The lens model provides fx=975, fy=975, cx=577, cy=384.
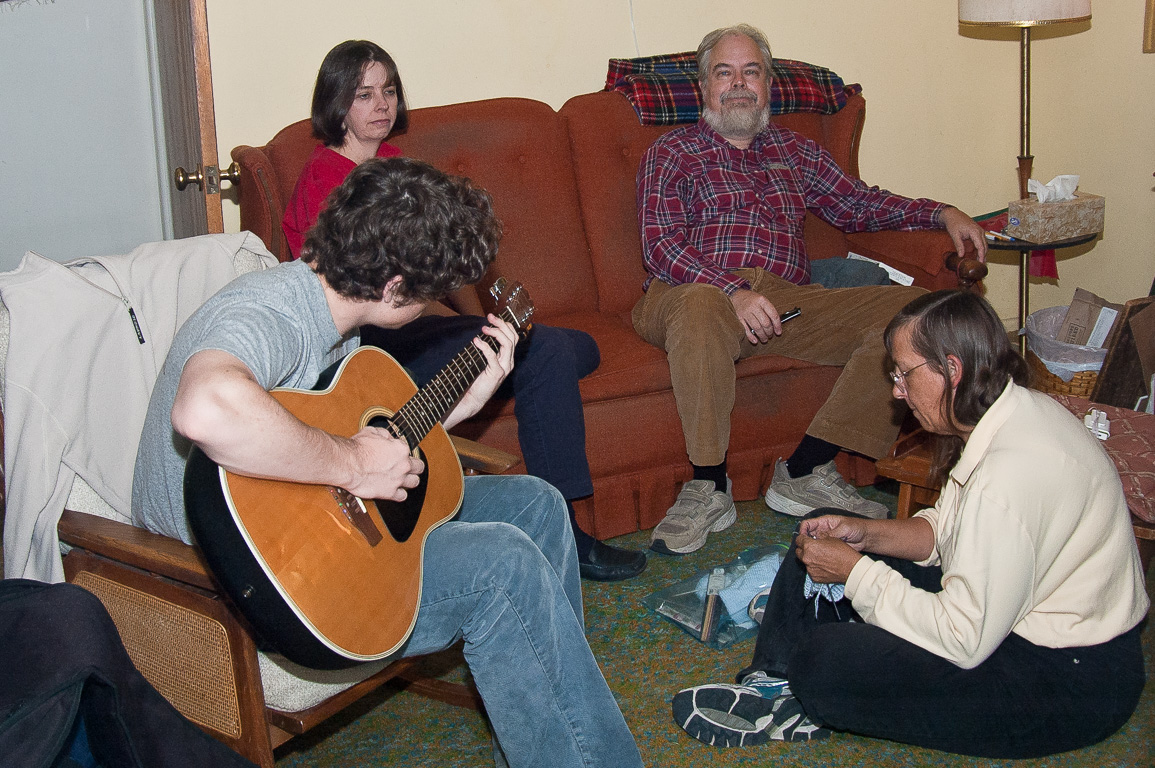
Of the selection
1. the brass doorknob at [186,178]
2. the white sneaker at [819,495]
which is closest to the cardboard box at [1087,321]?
the white sneaker at [819,495]

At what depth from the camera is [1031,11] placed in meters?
3.25

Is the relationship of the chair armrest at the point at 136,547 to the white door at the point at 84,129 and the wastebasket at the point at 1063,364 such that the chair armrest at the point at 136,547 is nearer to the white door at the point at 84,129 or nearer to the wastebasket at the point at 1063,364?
the white door at the point at 84,129

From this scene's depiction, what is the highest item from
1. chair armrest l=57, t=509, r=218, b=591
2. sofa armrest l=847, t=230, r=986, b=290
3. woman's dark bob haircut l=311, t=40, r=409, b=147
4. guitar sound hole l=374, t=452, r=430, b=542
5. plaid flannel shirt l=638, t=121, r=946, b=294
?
woman's dark bob haircut l=311, t=40, r=409, b=147

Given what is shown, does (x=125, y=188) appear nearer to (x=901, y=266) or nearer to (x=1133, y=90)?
(x=901, y=266)

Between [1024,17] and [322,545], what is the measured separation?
3045 mm

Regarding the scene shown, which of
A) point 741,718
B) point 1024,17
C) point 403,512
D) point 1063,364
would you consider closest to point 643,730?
point 741,718

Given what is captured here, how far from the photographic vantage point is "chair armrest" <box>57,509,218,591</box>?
1411mm

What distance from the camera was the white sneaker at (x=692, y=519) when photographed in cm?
246

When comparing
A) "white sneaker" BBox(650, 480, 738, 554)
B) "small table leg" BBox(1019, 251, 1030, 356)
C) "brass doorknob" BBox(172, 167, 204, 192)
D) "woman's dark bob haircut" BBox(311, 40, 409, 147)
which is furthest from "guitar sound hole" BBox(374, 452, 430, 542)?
"small table leg" BBox(1019, 251, 1030, 356)

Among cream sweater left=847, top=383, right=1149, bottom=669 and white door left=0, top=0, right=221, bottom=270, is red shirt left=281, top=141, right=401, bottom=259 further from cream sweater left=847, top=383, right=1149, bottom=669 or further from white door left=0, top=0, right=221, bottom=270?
cream sweater left=847, top=383, right=1149, bottom=669

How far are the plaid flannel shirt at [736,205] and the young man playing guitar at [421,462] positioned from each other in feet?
4.52

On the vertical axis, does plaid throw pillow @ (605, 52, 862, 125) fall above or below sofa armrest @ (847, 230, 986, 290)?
above

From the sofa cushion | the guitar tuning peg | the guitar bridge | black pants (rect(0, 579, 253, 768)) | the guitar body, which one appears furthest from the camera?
the sofa cushion

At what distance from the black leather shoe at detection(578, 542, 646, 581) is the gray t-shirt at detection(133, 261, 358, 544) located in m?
1.04
